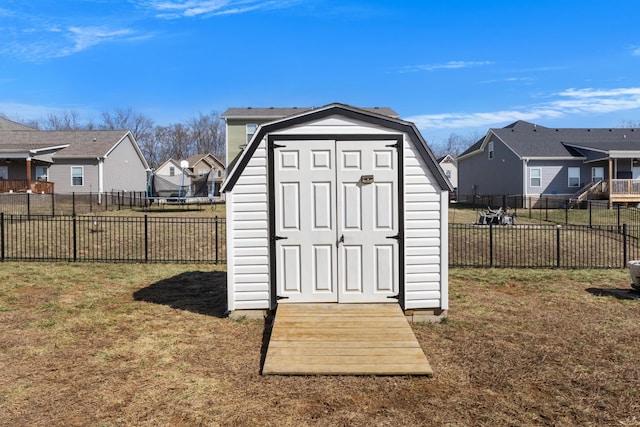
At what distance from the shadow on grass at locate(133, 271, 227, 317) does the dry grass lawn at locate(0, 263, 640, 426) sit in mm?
60

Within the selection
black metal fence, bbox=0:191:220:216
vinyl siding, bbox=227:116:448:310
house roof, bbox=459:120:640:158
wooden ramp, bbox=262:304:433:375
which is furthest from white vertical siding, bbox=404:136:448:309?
house roof, bbox=459:120:640:158

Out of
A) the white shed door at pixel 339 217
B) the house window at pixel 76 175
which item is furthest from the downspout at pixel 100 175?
the white shed door at pixel 339 217

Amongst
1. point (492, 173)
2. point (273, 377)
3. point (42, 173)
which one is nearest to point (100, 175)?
point (42, 173)

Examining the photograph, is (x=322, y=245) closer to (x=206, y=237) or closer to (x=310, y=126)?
(x=310, y=126)

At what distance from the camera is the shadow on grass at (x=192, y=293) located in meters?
7.82

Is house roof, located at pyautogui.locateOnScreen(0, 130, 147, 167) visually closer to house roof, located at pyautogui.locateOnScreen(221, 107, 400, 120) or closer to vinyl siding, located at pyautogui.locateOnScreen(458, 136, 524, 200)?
house roof, located at pyautogui.locateOnScreen(221, 107, 400, 120)

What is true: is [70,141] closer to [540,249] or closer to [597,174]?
[540,249]

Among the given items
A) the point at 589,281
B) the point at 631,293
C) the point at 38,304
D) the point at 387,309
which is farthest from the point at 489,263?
the point at 38,304

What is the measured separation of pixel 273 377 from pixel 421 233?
314 cm

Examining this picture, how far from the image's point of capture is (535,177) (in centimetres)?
3136

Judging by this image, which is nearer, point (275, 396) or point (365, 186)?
point (275, 396)

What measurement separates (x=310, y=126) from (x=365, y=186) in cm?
119

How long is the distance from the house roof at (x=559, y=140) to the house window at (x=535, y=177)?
0.95 m

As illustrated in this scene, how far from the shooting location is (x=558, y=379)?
4703 millimetres
